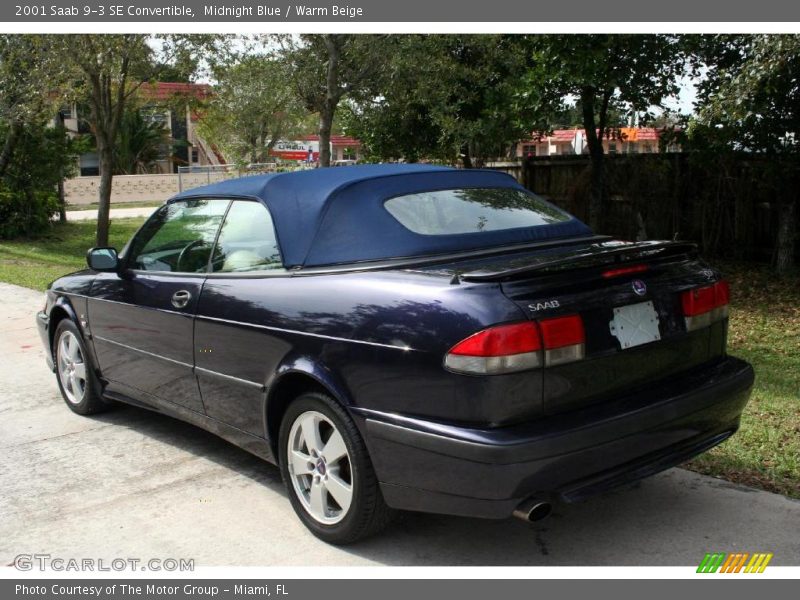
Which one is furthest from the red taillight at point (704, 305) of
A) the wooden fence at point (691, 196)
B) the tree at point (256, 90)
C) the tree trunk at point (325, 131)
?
the tree at point (256, 90)

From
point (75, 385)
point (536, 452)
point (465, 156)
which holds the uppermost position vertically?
point (465, 156)

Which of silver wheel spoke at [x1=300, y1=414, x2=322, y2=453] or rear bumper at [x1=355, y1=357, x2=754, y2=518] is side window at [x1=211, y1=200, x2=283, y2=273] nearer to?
silver wheel spoke at [x1=300, y1=414, x2=322, y2=453]

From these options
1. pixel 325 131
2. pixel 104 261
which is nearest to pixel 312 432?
pixel 104 261

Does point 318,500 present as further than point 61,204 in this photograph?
No

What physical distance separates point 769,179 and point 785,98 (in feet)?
4.37

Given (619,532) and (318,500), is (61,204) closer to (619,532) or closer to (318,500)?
(318,500)

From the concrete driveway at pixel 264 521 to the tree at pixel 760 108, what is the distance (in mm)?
4823

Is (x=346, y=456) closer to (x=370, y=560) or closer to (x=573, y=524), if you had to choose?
(x=370, y=560)

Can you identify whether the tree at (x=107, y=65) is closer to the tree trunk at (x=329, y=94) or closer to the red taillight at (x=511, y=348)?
the tree trunk at (x=329, y=94)

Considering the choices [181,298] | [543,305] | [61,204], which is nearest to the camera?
[543,305]

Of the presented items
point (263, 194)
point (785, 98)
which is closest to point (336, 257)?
point (263, 194)

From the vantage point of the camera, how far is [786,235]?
430 inches

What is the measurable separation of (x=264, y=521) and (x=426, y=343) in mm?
1427

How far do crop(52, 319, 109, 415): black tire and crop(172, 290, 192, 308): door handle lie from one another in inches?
53.8
